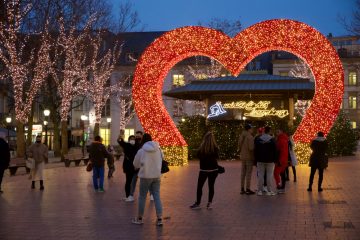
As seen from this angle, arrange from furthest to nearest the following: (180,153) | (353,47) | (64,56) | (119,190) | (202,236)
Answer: (353,47) < (64,56) < (180,153) < (119,190) < (202,236)

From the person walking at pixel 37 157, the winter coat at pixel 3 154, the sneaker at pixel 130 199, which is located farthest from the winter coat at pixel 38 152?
the sneaker at pixel 130 199

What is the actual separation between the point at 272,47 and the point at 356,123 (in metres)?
51.8

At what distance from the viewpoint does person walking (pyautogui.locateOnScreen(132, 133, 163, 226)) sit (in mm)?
11492

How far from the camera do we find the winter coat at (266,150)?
52.5 ft

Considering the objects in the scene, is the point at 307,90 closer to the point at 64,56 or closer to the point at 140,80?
the point at 140,80

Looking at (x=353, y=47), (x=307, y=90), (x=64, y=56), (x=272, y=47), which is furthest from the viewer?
(x=353, y=47)

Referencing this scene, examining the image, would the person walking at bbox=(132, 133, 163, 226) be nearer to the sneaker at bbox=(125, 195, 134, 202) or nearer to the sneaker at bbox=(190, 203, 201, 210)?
the sneaker at bbox=(190, 203, 201, 210)

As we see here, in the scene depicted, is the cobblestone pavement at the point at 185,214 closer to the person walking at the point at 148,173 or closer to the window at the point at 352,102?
the person walking at the point at 148,173

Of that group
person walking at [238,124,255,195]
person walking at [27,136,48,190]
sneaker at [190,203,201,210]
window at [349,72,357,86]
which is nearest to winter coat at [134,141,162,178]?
sneaker at [190,203,201,210]

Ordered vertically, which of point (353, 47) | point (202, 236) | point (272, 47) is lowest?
point (202, 236)

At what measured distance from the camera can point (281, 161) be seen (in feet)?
56.9

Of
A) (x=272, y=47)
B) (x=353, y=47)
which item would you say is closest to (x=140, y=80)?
(x=272, y=47)

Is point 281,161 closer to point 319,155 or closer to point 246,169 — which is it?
point 319,155

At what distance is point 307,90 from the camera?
3462 cm
